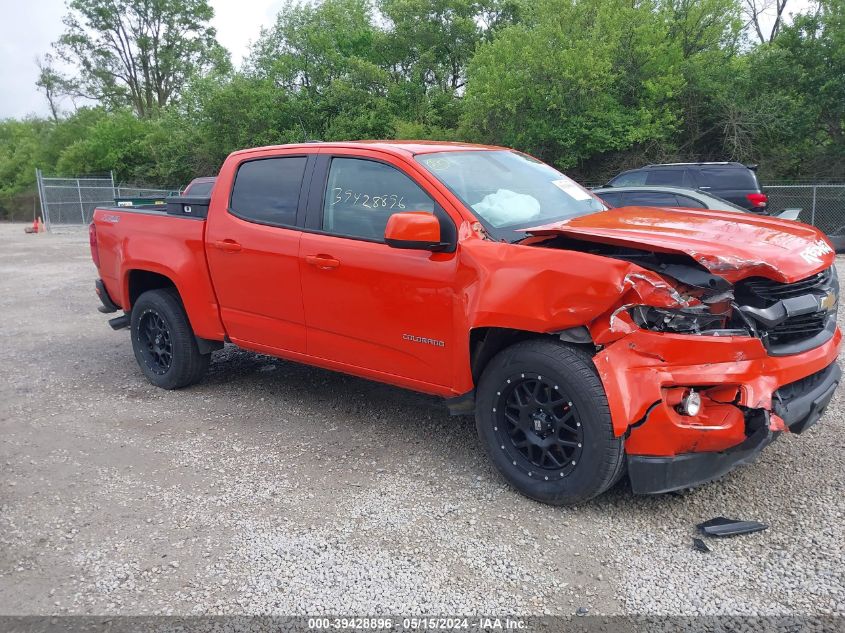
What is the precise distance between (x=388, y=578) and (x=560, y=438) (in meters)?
1.09

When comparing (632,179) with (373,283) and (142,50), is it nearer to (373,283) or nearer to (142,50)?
(373,283)

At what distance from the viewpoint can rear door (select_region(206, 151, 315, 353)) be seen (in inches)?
181

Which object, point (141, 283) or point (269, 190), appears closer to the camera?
point (269, 190)

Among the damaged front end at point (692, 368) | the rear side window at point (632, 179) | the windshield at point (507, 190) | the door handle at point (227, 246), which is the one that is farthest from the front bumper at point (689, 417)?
the rear side window at point (632, 179)

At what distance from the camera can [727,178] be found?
12.9 meters

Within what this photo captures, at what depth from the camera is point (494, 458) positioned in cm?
368

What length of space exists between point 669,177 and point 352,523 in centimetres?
1159

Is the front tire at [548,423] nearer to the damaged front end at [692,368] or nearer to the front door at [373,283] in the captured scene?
the damaged front end at [692,368]

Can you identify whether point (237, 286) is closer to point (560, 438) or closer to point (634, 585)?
point (560, 438)

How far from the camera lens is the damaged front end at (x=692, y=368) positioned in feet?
10.1

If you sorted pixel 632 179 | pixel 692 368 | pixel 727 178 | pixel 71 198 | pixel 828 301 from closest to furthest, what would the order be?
pixel 692 368
pixel 828 301
pixel 727 178
pixel 632 179
pixel 71 198

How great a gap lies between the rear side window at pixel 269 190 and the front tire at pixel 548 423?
1.93 meters

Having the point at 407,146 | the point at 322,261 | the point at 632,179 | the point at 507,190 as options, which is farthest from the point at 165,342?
the point at 632,179

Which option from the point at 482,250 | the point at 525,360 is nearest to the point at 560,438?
the point at 525,360
